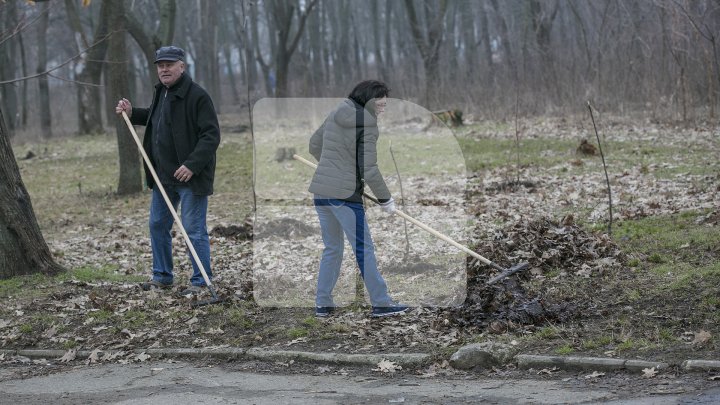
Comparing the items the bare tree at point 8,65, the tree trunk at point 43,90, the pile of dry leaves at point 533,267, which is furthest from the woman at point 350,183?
the tree trunk at point 43,90

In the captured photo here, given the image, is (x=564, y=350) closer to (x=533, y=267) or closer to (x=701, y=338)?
(x=701, y=338)

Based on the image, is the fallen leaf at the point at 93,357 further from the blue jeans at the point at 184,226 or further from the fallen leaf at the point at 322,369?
the fallen leaf at the point at 322,369

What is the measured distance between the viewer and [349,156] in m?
7.47

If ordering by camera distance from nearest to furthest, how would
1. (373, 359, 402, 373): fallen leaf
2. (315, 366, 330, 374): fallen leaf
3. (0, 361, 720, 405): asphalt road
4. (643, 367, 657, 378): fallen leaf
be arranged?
(0, 361, 720, 405): asphalt road → (643, 367, 657, 378): fallen leaf → (373, 359, 402, 373): fallen leaf → (315, 366, 330, 374): fallen leaf

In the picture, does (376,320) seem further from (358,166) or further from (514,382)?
(514,382)

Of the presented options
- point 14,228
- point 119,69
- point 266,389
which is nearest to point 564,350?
point 266,389

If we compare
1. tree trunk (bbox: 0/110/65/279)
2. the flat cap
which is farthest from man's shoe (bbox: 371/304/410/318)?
tree trunk (bbox: 0/110/65/279)

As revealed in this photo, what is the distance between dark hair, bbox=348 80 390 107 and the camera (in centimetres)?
738

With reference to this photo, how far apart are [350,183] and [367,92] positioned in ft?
2.41

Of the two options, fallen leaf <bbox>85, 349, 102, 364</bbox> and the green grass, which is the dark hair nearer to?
the green grass

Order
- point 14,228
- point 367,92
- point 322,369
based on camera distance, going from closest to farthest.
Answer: point 322,369
point 367,92
point 14,228

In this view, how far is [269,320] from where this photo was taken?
26.1ft

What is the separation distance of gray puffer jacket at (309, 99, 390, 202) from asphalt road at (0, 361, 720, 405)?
1617 millimetres

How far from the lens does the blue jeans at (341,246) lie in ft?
25.0
